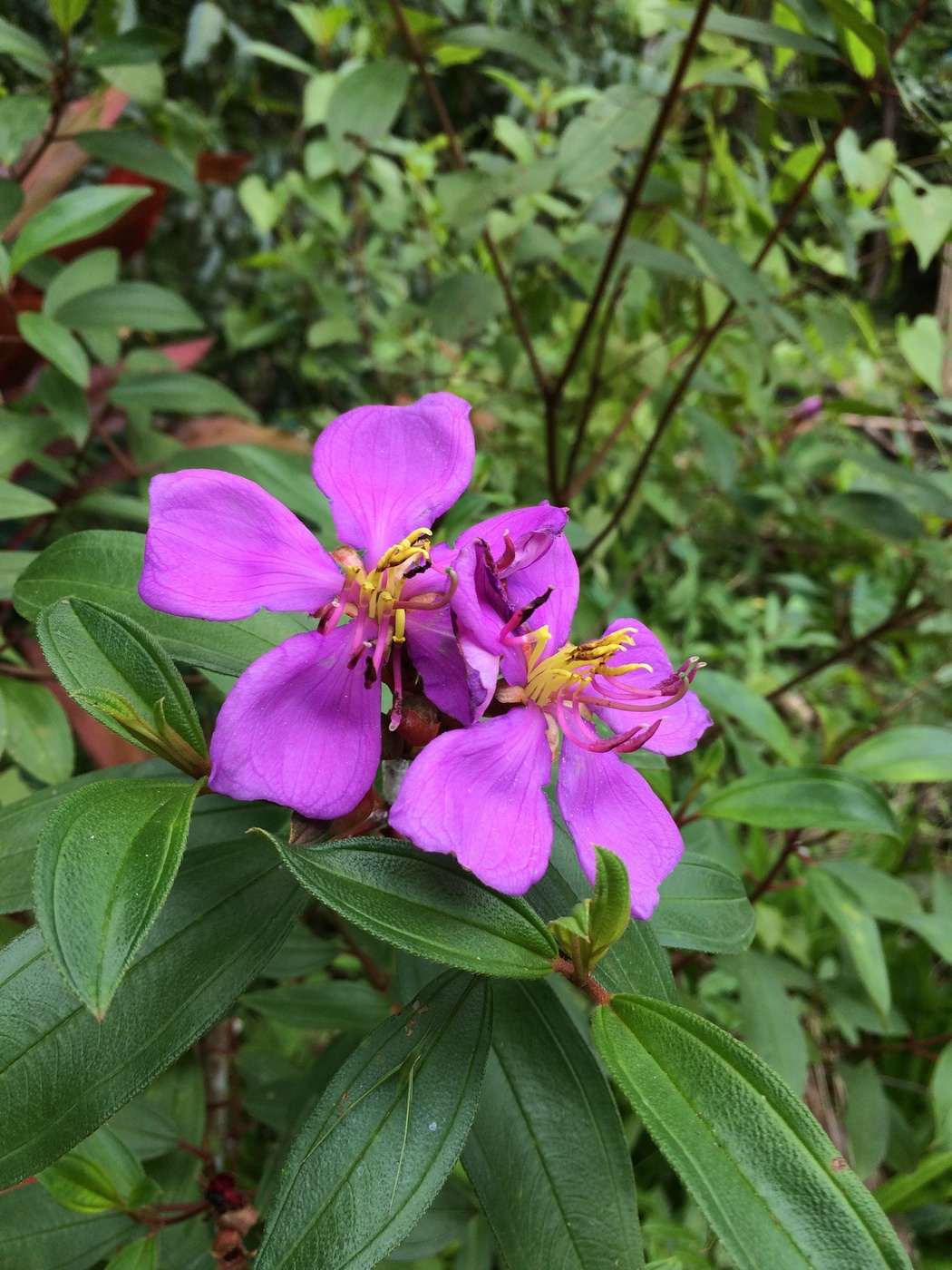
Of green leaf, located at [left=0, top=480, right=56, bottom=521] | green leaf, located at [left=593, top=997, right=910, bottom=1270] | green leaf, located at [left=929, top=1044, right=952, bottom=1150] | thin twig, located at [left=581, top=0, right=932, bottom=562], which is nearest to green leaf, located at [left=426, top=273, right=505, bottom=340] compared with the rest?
thin twig, located at [left=581, top=0, right=932, bottom=562]

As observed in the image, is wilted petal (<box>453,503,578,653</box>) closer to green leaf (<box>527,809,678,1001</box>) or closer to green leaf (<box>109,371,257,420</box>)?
green leaf (<box>527,809,678,1001</box>)

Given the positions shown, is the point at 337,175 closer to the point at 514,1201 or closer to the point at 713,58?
the point at 713,58

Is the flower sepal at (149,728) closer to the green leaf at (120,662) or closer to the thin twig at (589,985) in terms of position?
the green leaf at (120,662)

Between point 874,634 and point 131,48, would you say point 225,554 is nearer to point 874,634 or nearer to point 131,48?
point 131,48

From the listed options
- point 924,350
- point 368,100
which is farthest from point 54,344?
point 924,350

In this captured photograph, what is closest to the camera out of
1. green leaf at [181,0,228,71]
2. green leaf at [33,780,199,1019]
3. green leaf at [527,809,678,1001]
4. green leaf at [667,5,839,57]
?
green leaf at [33,780,199,1019]

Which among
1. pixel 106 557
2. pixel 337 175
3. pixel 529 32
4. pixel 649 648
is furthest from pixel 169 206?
pixel 649 648
